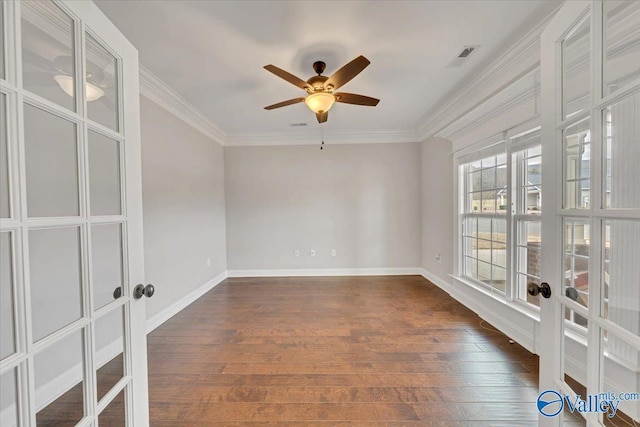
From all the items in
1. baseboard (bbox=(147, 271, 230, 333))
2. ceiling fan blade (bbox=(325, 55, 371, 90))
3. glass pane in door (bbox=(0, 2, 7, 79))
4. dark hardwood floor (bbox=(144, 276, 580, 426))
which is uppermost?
ceiling fan blade (bbox=(325, 55, 371, 90))

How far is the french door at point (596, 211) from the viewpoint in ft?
2.59

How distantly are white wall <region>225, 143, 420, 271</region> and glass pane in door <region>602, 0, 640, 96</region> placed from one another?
3591 mm

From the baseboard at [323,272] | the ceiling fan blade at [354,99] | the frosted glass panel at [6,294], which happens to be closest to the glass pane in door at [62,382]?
the frosted glass panel at [6,294]

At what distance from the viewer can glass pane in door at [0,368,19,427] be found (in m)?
0.63

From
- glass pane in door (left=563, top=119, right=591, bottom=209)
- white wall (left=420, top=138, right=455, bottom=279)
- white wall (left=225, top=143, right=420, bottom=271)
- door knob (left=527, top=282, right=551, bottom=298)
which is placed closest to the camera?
glass pane in door (left=563, top=119, right=591, bottom=209)

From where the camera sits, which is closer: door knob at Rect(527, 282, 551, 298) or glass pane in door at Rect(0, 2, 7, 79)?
glass pane in door at Rect(0, 2, 7, 79)

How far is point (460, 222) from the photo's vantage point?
3279 mm

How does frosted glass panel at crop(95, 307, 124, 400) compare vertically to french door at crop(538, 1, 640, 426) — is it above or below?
below

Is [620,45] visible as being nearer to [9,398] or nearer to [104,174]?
[104,174]

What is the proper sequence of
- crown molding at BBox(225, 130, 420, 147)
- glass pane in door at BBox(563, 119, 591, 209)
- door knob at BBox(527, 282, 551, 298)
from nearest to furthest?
glass pane in door at BBox(563, 119, 591, 209), door knob at BBox(527, 282, 551, 298), crown molding at BBox(225, 130, 420, 147)

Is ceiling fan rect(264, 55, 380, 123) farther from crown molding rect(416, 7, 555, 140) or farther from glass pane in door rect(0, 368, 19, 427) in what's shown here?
glass pane in door rect(0, 368, 19, 427)

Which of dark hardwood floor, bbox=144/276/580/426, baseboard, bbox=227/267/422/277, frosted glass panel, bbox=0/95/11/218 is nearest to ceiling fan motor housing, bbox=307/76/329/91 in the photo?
frosted glass panel, bbox=0/95/11/218

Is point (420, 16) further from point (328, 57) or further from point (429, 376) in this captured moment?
point (429, 376)

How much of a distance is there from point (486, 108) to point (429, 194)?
172 centimetres
